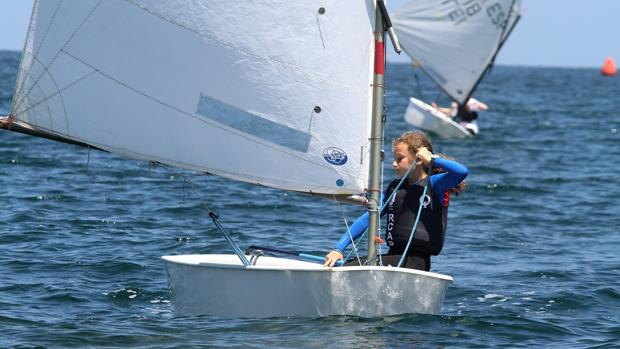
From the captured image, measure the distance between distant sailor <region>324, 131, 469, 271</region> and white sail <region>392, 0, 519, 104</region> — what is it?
19.6 m

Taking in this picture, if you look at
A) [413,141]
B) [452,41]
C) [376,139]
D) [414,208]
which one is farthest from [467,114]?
[376,139]

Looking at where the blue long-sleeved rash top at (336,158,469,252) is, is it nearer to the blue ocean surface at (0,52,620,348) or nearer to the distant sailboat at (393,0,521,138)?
the blue ocean surface at (0,52,620,348)

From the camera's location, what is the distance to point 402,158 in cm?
855

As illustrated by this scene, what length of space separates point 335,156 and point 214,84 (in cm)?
97

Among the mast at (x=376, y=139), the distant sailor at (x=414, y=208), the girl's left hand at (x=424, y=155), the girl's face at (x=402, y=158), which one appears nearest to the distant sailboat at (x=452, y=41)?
the distant sailor at (x=414, y=208)

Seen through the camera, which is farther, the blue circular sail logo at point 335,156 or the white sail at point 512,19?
the white sail at point 512,19

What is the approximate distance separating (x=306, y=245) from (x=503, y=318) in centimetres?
358

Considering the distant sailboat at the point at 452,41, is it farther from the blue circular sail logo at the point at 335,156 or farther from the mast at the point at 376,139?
the blue circular sail logo at the point at 335,156

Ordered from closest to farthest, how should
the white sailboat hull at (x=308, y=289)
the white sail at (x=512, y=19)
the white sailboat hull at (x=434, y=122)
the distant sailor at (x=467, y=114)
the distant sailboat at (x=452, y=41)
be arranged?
the white sailboat hull at (x=308, y=289)
the white sailboat hull at (x=434, y=122)
the distant sailboat at (x=452, y=41)
the distant sailor at (x=467, y=114)
the white sail at (x=512, y=19)

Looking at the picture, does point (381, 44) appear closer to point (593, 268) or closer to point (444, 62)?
point (593, 268)

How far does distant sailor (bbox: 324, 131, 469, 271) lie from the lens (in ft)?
28.0

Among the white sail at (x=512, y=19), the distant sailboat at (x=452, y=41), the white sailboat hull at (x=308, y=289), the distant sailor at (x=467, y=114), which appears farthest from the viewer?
the white sail at (x=512, y=19)

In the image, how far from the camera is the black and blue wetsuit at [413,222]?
8.61 meters

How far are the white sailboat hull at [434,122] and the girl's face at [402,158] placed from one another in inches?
761
